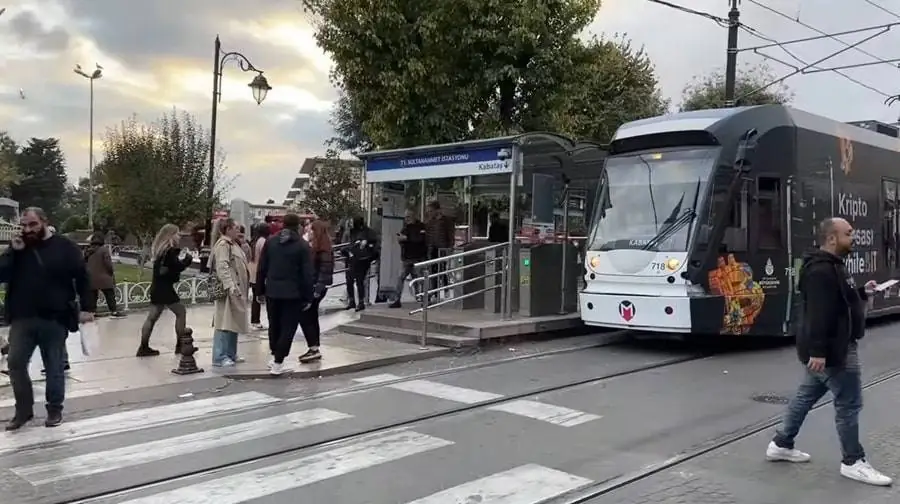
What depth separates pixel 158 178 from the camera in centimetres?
2291

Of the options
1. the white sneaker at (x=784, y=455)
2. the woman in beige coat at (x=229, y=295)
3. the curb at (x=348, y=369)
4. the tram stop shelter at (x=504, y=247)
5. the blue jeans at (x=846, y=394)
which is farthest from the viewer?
the tram stop shelter at (x=504, y=247)

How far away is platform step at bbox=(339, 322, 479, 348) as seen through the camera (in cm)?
1141

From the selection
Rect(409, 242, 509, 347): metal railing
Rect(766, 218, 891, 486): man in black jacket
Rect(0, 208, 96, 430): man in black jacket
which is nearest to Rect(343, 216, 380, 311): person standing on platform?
Rect(409, 242, 509, 347): metal railing

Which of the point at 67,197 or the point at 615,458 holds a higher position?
the point at 67,197

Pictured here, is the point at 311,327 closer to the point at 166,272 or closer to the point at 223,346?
the point at 223,346

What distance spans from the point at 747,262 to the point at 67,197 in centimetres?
9577

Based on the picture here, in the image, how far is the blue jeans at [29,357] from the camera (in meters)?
7.07

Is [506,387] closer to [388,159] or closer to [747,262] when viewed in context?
[747,262]

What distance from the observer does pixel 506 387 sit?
29.3 ft

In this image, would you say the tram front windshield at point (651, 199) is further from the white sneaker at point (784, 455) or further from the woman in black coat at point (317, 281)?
the white sneaker at point (784, 455)

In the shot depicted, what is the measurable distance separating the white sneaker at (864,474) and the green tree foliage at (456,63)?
514 inches

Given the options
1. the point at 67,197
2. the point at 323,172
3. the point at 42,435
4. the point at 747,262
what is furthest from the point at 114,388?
the point at 67,197

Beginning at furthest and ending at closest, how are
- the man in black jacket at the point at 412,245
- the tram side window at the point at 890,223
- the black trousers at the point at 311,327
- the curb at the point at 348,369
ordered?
the tram side window at the point at 890,223 → the man in black jacket at the point at 412,245 → the black trousers at the point at 311,327 → the curb at the point at 348,369

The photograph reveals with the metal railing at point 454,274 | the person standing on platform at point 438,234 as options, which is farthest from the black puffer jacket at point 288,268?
the person standing on platform at point 438,234
